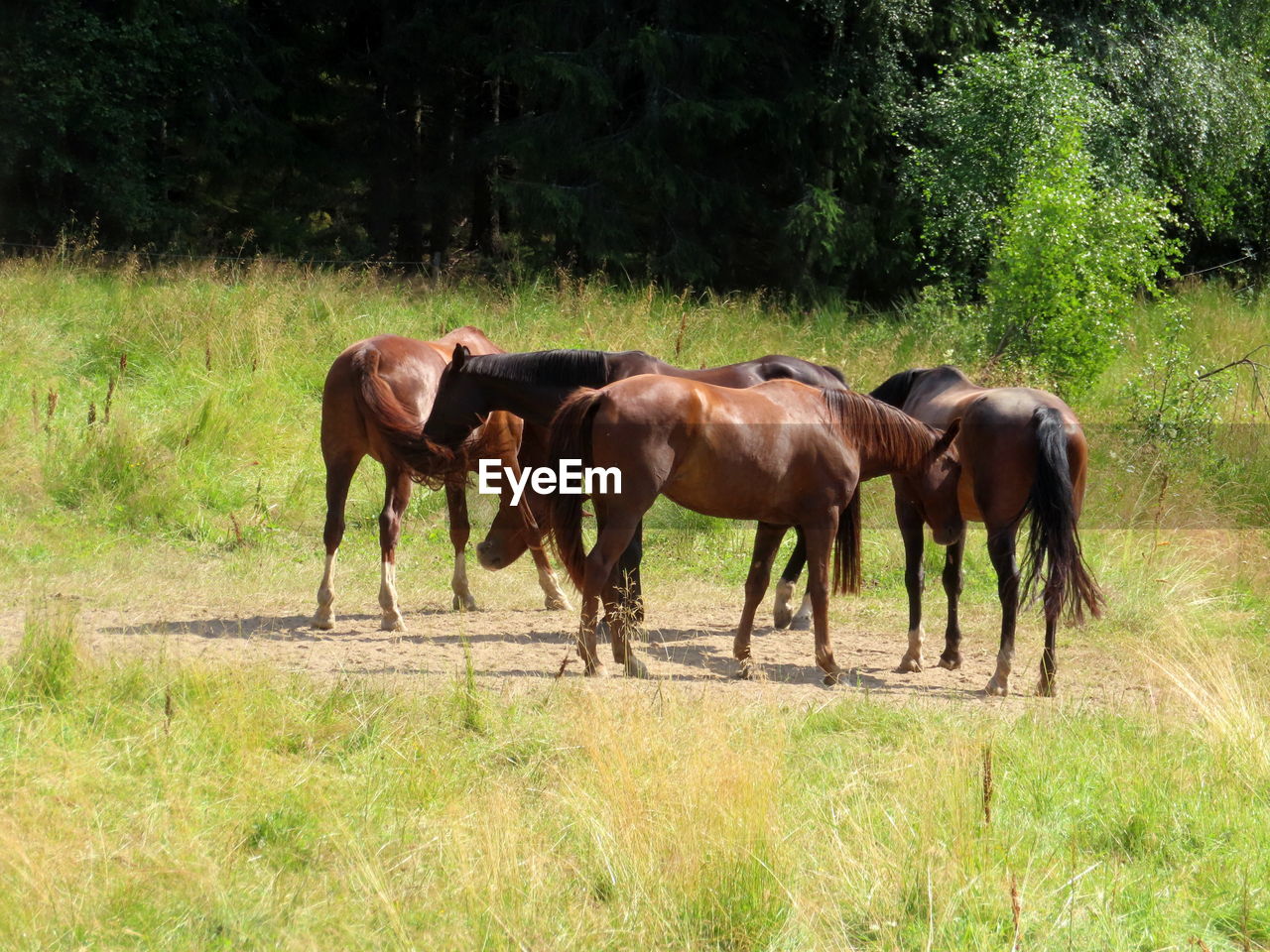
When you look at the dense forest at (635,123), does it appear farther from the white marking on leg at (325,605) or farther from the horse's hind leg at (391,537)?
the white marking on leg at (325,605)

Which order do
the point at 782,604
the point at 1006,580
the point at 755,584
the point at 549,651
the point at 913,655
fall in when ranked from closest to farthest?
the point at 1006,580 → the point at 755,584 → the point at 913,655 → the point at 549,651 → the point at 782,604

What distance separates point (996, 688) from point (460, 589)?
367 centimetres

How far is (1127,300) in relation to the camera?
1249 centimetres

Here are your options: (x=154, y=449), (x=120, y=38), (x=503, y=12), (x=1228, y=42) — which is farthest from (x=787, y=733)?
(x=1228, y=42)

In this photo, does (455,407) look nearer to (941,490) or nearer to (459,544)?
(459,544)

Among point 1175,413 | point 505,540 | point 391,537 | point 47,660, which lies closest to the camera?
point 47,660

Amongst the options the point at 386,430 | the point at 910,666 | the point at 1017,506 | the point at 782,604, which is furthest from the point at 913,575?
the point at 386,430

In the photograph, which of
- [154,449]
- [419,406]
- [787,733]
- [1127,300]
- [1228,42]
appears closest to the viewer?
[787,733]

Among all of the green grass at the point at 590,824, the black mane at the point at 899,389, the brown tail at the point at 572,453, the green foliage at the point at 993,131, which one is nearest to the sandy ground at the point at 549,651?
the brown tail at the point at 572,453

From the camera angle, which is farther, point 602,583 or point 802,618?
point 802,618

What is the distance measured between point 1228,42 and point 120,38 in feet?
60.3

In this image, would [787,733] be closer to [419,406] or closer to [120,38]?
[419,406]

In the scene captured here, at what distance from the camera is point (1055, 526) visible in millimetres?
6641

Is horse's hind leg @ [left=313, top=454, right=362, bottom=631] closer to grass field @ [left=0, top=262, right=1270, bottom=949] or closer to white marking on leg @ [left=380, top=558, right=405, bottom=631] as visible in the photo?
white marking on leg @ [left=380, top=558, right=405, bottom=631]
